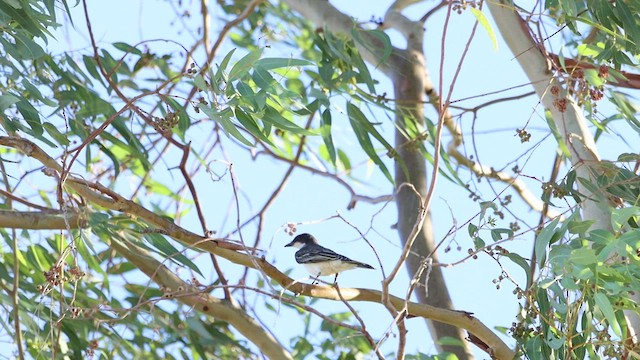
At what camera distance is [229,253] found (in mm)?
2324

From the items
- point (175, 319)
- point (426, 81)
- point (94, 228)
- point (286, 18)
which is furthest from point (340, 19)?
point (94, 228)

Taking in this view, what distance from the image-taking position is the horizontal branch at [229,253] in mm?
2242

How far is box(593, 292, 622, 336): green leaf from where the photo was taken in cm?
183

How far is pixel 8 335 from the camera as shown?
307 centimetres

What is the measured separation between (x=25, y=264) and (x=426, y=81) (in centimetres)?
154

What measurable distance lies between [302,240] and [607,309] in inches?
85.9

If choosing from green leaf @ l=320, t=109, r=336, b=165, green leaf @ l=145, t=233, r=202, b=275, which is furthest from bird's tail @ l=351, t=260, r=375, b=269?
green leaf @ l=145, t=233, r=202, b=275

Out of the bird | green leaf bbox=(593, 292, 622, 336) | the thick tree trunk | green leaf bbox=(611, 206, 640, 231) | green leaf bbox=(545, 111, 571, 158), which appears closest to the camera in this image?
green leaf bbox=(593, 292, 622, 336)

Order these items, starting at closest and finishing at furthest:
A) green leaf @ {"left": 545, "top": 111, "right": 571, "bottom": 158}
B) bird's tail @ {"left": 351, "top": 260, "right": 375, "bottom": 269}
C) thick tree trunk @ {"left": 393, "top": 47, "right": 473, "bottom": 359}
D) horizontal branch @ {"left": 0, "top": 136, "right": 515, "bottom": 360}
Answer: horizontal branch @ {"left": 0, "top": 136, "right": 515, "bottom": 360} → green leaf @ {"left": 545, "top": 111, "right": 571, "bottom": 158} → bird's tail @ {"left": 351, "top": 260, "right": 375, "bottom": 269} → thick tree trunk @ {"left": 393, "top": 47, "right": 473, "bottom": 359}

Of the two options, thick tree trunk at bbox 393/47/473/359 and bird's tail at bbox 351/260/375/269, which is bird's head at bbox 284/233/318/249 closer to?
thick tree trunk at bbox 393/47/473/359

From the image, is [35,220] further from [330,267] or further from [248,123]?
[330,267]

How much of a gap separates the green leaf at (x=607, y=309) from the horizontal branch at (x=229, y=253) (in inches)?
18.6

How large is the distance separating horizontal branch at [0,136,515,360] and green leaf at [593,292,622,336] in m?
0.47

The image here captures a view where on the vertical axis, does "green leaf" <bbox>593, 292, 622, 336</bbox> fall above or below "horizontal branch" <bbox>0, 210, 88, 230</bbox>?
below
